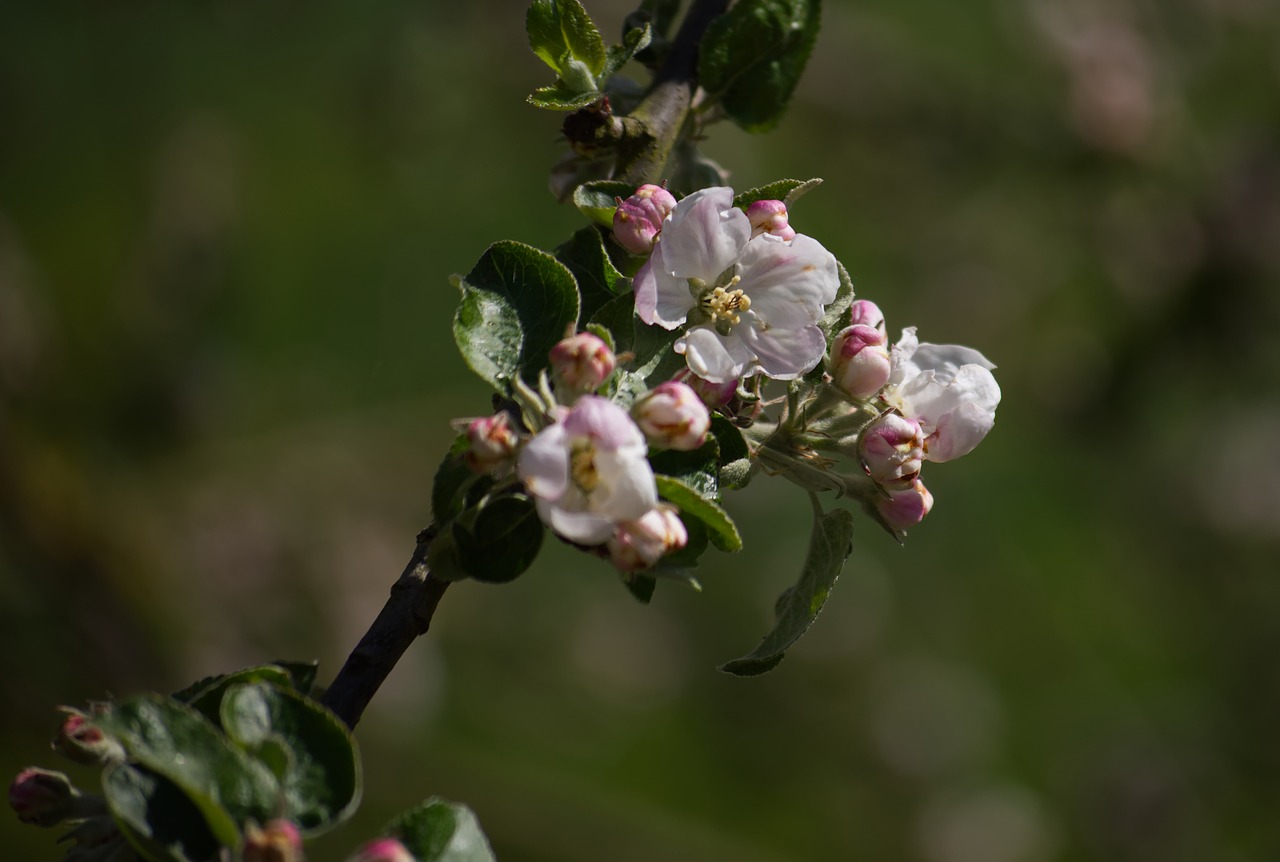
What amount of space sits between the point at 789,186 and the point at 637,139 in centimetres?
13

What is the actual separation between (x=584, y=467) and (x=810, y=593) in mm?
221

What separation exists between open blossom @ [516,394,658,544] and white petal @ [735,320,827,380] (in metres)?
0.15

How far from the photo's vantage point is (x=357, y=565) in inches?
104

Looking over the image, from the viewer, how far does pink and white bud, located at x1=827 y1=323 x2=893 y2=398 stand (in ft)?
2.38

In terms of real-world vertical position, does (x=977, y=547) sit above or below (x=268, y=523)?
below

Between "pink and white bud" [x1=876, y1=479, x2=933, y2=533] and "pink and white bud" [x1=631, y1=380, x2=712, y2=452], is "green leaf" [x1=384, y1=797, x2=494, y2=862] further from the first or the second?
"pink and white bud" [x1=876, y1=479, x2=933, y2=533]

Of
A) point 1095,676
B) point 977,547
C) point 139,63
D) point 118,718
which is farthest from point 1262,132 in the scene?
point 139,63

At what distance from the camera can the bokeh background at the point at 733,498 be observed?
8.20 ft

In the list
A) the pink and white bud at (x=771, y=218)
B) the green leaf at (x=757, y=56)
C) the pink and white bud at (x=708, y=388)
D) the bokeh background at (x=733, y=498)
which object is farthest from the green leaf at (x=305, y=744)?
the bokeh background at (x=733, y=498)

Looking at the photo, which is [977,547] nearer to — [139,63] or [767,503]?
[767,503]

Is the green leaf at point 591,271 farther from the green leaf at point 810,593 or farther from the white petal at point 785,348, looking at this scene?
the green leaf at point 810,593

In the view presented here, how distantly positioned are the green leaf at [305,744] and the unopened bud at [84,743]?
0.09 meters

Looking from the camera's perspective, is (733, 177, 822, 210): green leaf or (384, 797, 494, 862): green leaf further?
(733, 177, 822, 210): green leaf

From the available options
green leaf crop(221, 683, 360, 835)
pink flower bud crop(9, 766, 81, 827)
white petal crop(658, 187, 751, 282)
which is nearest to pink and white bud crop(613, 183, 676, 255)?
white petal crop(658, 187, 751, 282)
